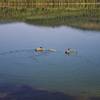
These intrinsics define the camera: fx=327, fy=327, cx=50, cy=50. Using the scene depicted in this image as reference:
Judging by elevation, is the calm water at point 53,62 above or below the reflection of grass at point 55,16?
below

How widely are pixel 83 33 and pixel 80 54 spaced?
9.47 m

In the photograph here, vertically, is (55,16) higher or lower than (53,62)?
higher

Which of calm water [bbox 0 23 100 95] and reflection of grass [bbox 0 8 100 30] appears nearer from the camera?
calm water [bbox 0 23 100 95]

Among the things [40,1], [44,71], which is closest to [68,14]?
[40,1]

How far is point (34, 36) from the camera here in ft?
93.4

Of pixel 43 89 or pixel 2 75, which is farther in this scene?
pixel 2 75

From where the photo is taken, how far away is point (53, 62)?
19594mm

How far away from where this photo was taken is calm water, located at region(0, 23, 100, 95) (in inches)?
631

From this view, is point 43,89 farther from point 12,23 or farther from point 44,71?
point 12,23

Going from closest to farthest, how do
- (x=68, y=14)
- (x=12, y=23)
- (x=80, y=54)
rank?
(x=80, y=54), (x=12, y=23), (x=68, y=14)

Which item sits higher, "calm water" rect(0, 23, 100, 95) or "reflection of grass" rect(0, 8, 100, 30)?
"reflection of grass" rect(0, 8, 100, 30)

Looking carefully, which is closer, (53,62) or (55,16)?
(53,62)

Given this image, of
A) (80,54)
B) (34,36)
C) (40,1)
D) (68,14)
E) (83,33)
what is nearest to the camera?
(80,54)

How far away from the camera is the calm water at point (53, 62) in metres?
16.0
